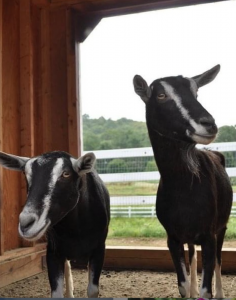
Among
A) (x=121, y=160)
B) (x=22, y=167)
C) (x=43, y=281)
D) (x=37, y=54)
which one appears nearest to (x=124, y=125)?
(x=121, y=160)

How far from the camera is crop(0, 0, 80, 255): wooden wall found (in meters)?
4.83

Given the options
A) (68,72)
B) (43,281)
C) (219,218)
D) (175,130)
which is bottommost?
(43,281)

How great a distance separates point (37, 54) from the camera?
5348 millimetres

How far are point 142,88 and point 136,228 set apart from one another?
2.36 metres

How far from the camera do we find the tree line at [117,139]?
17.4 feet

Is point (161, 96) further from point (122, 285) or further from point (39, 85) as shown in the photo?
point (39, 85)

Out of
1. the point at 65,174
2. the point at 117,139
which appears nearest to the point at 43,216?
the point at 65,174

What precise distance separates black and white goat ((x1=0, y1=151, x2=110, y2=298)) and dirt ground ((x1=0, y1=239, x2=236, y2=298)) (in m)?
0.89

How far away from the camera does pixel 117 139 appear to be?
5.43 meters

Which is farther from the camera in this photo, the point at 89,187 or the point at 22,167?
the point at 89,187

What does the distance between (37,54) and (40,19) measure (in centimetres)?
42

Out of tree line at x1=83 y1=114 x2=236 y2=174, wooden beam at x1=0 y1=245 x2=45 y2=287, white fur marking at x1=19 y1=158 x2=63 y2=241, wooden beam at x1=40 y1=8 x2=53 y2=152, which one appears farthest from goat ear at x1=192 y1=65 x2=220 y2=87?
wooden beam at x1=0 y1=245 x2=45 y2=287

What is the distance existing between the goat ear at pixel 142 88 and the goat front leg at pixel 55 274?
4.30 ft

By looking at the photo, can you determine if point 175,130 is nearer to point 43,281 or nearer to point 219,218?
point 219,218
